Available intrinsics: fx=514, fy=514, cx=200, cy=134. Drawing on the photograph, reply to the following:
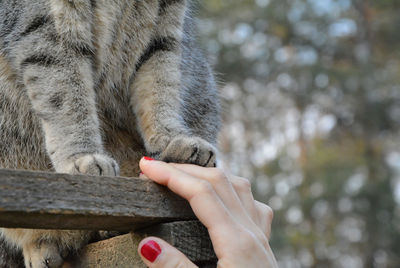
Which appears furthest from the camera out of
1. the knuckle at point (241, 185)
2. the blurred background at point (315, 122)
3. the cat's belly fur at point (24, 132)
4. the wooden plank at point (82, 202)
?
the blurred background at point (315, 122)

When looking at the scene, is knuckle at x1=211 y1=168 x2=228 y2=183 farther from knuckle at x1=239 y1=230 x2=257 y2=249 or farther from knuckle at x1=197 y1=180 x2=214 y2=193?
knuckle at x1=239 y1=230 x2=257 y2=249

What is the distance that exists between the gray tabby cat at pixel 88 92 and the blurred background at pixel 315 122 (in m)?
9.40

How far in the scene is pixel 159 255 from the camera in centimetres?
142

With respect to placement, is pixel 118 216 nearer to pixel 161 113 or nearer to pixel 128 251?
pixel 128 251

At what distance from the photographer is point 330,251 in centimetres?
1320

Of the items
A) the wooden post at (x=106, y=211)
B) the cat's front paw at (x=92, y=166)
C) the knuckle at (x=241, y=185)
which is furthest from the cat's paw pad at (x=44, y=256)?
the knuckle at (x=241, y=185)

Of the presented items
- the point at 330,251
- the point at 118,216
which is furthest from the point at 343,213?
the point at 118,216

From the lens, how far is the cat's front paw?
172cm

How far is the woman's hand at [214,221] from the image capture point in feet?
4.70

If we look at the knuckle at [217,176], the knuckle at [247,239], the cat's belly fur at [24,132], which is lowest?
the cat's belly fur at [24,132]

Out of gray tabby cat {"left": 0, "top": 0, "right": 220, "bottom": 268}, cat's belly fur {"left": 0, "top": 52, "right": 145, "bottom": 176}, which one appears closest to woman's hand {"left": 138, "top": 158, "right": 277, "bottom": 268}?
gray tabby cat {"left": 0, "top": 0, "right": 220, "bottom": 268}

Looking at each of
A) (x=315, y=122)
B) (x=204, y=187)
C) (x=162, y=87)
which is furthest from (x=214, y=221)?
(x=315, y=122)

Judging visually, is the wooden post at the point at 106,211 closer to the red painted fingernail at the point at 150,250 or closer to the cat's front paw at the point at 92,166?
the red painted fingernail at the point at 150,250

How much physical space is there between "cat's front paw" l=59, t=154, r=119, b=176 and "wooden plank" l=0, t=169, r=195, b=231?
0.81ft
